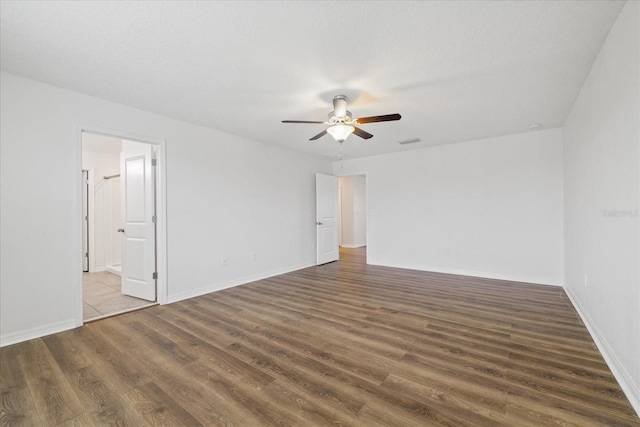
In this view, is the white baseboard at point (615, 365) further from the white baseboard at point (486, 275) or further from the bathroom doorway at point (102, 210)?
the bathroom doorway at point (102, 210)

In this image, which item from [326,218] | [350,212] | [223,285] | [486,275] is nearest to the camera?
[223,285]

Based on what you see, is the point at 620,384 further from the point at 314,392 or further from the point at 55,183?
the point at 55,183

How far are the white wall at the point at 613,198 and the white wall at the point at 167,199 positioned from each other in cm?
439

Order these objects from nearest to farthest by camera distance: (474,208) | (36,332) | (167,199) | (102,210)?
(36,332)
(167,199)
(474,208)
(102,210)

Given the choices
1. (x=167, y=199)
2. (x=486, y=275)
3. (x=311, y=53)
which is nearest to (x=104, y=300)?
(x=167, y=199)

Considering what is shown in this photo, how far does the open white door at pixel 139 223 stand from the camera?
3.69 m

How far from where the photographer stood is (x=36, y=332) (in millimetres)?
2662

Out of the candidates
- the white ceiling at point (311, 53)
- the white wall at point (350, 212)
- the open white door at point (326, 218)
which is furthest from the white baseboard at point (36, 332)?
the white wall at point (350, 212)

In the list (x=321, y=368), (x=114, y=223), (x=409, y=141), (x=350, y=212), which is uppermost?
(x=409, y=141)

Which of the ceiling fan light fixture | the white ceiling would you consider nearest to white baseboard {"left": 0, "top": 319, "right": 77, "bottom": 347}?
the white ceiling

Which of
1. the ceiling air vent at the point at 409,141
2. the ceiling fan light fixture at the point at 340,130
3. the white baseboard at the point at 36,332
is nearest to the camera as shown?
the white baseboard at the point at 36,332

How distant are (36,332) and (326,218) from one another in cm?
485

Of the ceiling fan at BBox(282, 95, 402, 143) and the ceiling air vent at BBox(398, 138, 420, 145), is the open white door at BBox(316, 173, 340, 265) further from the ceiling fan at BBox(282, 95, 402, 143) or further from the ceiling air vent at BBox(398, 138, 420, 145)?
the ceiling fan at BBox(282, 95, 402, 143)

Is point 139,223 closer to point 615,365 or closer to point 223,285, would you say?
point 223,285
